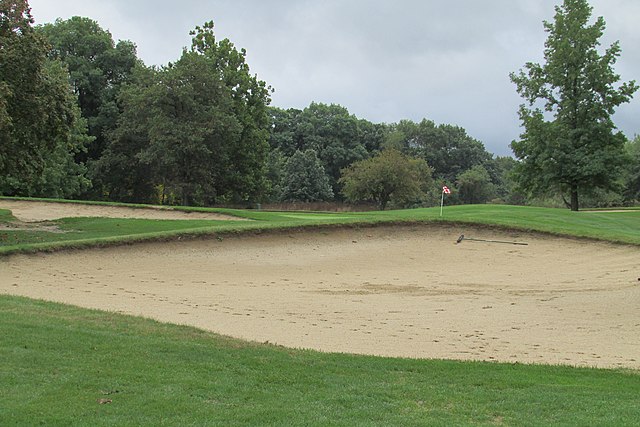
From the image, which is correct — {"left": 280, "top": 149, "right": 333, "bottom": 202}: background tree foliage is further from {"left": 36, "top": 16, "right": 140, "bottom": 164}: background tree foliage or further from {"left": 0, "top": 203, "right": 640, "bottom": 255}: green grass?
{"left": 0, "top": 203, "right": 640, "bottom": 255}: green grass

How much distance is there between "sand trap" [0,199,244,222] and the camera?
25.6 m

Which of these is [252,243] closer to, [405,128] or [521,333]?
[521,333]

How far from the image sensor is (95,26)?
58125mm

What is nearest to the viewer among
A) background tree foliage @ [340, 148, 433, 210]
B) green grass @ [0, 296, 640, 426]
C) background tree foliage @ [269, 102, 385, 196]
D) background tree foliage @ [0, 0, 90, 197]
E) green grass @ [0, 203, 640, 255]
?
green grass @ [0, 296, 640, 426]

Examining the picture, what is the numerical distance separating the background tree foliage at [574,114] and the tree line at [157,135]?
0.84ft

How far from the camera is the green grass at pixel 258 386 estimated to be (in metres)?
4.95

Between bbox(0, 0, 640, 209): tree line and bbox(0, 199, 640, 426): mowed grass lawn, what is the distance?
13.4m

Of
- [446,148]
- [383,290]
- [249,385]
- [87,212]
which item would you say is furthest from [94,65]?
[446,148]

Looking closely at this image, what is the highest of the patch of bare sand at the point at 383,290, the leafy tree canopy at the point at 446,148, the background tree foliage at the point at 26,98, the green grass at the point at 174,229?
the leafy tree canopy at the point at 446,148

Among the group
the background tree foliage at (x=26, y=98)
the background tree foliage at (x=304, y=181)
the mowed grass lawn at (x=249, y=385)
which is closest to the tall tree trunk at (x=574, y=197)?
the background tree foliage at (x=26, y=98)

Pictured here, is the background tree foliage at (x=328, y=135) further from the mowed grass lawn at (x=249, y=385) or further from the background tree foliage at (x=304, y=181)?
the mowed grass lawn at (x=249, y=385)

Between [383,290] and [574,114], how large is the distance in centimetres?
3235

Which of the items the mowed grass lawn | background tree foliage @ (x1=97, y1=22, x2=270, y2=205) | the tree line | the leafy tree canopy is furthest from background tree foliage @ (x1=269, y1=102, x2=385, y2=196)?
the mowed grass lawn

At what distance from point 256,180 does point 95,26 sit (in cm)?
2285
